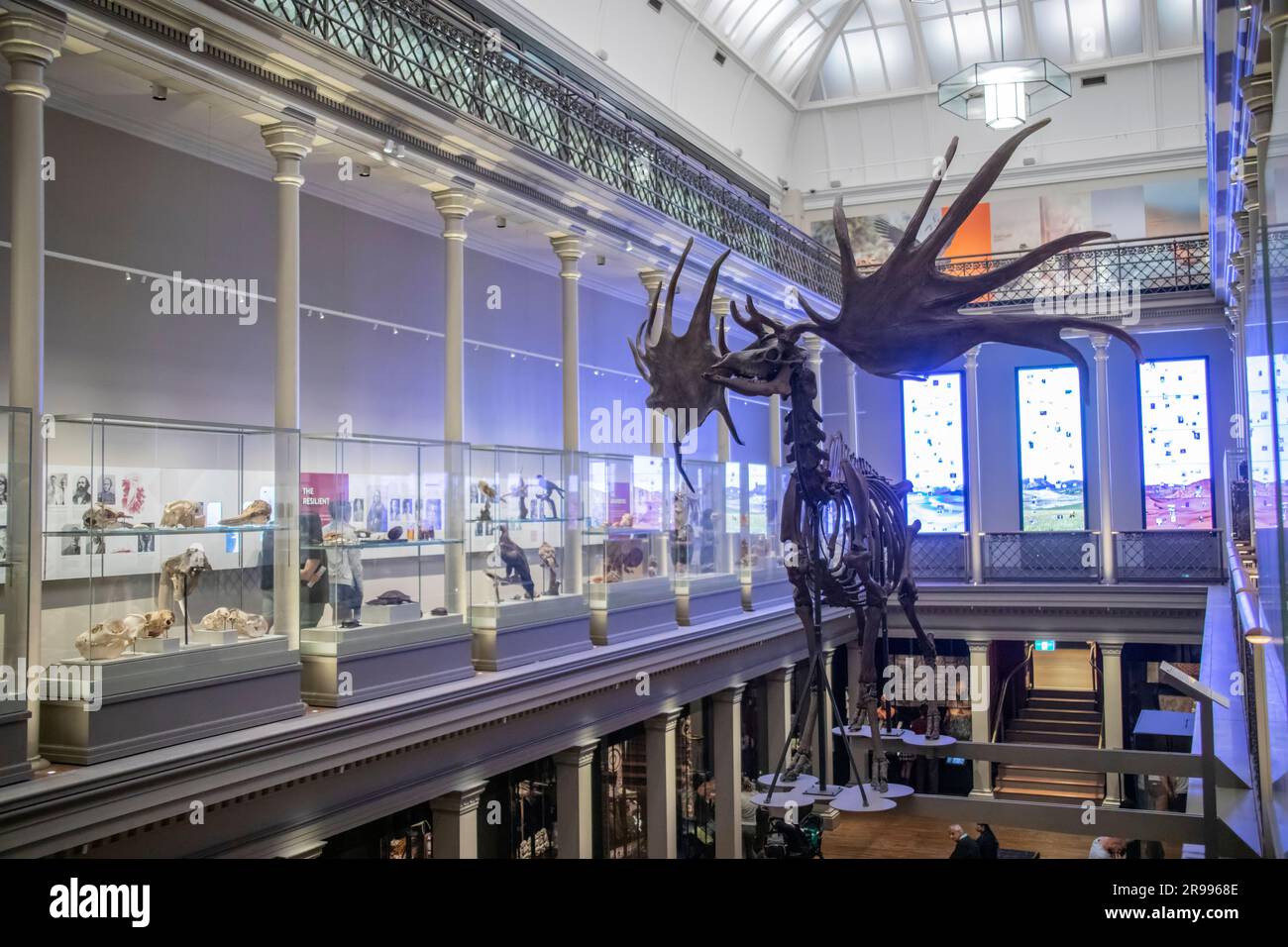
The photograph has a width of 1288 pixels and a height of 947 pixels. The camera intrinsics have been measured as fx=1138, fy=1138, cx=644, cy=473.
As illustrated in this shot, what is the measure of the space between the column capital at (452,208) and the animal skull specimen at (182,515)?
14.1ft

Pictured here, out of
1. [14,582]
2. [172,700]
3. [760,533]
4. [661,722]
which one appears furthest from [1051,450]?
[14,582]

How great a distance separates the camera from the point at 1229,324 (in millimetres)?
21078

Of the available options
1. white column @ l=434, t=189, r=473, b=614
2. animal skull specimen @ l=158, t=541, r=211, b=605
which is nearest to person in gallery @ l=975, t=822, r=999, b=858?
white column @ l=434, t=189, r=473, b=614

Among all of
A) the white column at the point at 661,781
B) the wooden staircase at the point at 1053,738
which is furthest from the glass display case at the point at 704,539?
the wooden staircase at the point at 1053,738

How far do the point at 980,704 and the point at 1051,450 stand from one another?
586 cm

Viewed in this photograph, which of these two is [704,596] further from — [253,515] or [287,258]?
[253,515]

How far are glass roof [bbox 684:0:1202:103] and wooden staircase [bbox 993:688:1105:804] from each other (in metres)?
12.9

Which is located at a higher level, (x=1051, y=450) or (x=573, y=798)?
(x=1051, y=450)

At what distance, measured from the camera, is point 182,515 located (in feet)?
23.3

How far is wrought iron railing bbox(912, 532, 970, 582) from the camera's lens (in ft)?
75.0

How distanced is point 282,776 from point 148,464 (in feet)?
7.21

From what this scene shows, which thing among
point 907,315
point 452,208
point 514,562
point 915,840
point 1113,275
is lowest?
point 915,840

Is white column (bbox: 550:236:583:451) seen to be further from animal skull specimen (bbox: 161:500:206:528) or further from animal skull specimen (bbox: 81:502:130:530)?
animal skull specimen (bbox: 81:502:130:530)
